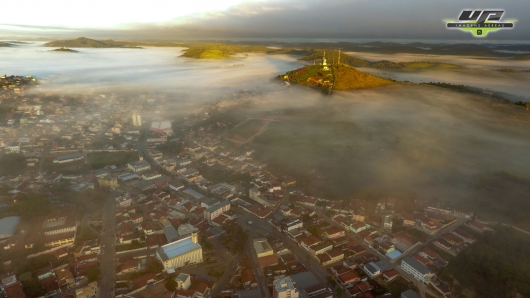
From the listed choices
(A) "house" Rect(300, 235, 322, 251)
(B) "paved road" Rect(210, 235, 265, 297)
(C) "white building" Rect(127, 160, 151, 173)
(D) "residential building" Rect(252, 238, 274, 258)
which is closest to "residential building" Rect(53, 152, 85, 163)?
(C) "white building" Rect(127, 160, 151, 173)

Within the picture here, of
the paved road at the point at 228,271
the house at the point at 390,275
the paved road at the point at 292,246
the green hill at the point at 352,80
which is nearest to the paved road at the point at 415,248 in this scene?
the house at the point at 390,275

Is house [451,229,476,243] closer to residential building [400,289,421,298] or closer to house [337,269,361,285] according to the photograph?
residential building [400,289,421,298]

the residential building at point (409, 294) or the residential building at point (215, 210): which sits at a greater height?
the residential building at point (215, 210)

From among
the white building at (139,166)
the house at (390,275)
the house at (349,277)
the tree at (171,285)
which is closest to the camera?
the tree at (171,285)

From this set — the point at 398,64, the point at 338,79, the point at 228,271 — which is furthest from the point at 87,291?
the point at 398,64

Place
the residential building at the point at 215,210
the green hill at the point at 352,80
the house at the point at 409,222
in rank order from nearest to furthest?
the house at the point at 409,222 → the residential building at the point at 215,210 → the green hill at the point at 352,80

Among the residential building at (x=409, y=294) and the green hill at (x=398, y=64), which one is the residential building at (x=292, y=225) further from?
the green hill at (x=398, y=64)

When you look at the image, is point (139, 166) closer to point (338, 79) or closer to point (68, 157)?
point (68, 157)

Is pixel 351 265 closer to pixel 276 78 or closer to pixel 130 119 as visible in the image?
pixel 130 119
